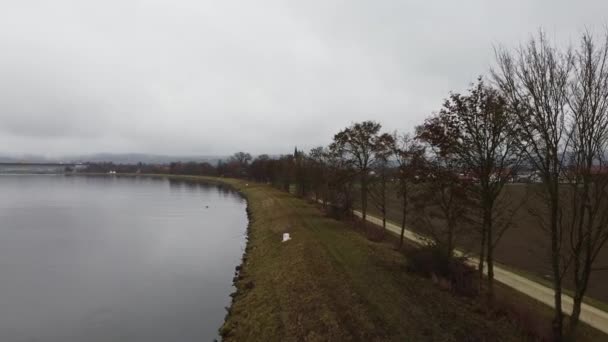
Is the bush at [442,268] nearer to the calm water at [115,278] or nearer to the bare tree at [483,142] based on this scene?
the bare tree at [483,142]

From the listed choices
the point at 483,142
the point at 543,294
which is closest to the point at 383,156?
the point at 543,294

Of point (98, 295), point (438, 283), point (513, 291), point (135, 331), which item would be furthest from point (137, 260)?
point (513, 291)

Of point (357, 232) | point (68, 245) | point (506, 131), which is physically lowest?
point (68, 245)

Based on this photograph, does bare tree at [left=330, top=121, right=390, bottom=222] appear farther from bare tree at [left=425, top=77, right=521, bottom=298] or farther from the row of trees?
bare tree at [left=425, top=77, right=521, bottom=298]

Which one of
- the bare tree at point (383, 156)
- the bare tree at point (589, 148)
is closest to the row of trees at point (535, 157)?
the bare tree at point (589, 148)

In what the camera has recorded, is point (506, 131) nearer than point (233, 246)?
Yes

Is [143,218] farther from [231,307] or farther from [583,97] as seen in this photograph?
[583,97]
